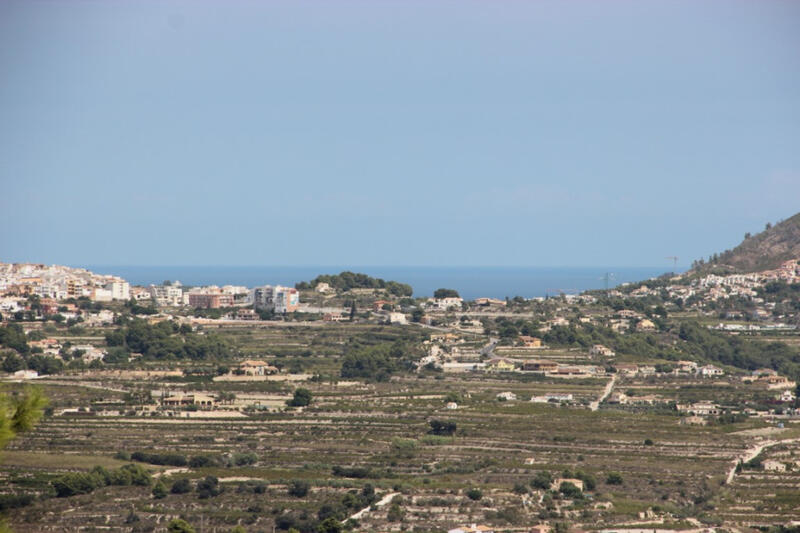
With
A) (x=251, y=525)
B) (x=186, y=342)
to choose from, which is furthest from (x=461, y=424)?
(x=186, y=342)

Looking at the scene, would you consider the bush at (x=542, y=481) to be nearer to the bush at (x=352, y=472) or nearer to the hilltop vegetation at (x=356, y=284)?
the bush at (x=352, y=472)

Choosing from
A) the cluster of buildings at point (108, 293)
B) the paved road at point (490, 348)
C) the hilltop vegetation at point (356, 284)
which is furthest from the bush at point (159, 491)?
the hilltop vegetation at point (356, 284)

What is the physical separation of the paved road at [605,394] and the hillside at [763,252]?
55.4 meters

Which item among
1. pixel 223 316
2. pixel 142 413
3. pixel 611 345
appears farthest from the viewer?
pixel 223 316

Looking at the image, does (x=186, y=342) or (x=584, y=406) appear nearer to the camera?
(x=584, y=406)

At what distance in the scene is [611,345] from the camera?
261 feet

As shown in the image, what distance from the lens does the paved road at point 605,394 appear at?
59.3m

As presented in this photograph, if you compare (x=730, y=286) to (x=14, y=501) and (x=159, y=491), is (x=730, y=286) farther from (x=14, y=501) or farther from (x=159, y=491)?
(x=14, y=501)

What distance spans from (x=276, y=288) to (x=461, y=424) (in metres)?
42.3

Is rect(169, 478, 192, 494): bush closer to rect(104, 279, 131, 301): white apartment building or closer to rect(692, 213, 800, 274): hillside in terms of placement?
rect(104, 279, 131, 301): white apartment building

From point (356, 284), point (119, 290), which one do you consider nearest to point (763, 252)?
point (356, 284)

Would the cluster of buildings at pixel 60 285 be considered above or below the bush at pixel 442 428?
above

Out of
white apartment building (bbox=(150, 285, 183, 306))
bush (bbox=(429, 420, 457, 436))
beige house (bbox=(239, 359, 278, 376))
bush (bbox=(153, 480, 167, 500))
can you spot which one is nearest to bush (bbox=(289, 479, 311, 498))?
bush (bbox=(153, 480, 167, 500))

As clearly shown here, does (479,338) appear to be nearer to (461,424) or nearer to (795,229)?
(461,424)
